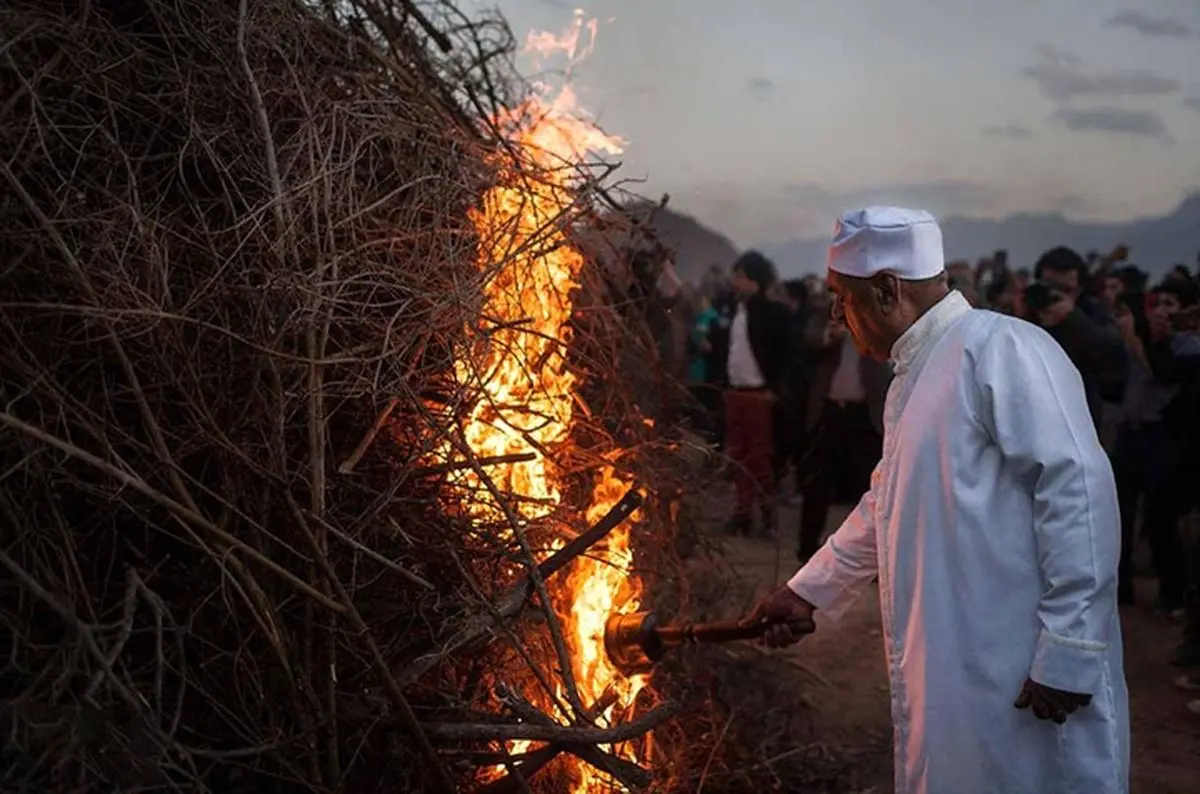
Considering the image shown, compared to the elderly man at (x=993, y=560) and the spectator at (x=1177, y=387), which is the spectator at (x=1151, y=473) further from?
the elderly man at (x=993, y=560)

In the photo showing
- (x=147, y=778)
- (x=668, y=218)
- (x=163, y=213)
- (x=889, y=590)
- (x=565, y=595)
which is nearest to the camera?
(x=147, y=778)

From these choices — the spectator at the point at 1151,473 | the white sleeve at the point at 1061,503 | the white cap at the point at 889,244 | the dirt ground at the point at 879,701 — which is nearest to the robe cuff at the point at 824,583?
the white sleeve at the point at 1061,503

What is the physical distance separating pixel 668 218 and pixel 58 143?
399cm

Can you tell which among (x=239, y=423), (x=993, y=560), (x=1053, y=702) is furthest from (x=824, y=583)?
(x=239, y=423)

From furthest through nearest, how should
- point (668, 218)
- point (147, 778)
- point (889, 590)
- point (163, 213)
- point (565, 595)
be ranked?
point (668, 218), point (565, 595), point (163, 213), point (889, 590), point (147, 778)

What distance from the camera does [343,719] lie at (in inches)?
135

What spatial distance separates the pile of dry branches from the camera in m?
3.27

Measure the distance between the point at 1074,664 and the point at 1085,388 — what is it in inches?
126

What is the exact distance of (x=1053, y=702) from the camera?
113 inches

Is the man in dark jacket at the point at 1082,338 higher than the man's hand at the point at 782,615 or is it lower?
higher

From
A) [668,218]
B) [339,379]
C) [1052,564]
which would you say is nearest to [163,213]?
[339,379]

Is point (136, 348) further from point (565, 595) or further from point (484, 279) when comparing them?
point (565, 595)

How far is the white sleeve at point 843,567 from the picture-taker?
3.65 m

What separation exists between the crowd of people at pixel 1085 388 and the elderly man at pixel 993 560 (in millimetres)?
2270
